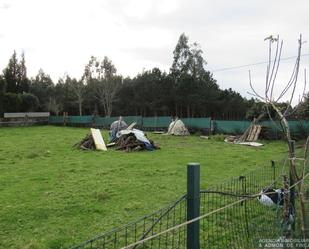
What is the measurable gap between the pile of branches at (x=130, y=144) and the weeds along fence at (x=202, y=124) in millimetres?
5372

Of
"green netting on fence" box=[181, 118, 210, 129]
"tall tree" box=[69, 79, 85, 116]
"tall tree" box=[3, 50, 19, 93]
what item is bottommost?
"green netting on fence" box=[181, 118, 210, 129]

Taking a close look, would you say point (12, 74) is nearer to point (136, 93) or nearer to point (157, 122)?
point (136, 93)

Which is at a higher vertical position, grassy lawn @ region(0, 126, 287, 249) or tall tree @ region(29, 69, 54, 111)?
tall tree @ region(29, 69, 54, 111)

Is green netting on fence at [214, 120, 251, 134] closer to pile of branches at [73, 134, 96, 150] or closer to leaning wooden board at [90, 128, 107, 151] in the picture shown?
leaning wooden board at [90, 128, 107, 151]

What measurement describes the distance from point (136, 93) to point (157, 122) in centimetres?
1397

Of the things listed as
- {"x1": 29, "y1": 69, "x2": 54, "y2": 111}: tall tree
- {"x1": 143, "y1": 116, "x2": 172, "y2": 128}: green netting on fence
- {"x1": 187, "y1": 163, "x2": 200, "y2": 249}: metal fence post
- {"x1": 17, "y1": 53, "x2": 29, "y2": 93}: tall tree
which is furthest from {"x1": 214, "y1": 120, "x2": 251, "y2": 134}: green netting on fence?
{"x1": 17, "y1": 53, "x2": 29, "y2": 93}: tall tree

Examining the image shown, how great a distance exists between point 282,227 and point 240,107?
40.5 meters

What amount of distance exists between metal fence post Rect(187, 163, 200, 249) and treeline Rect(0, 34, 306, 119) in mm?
36060

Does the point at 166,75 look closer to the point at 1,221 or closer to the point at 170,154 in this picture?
the point at 170,154

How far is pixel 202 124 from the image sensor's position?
962 inches

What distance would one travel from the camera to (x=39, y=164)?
11.0 metres

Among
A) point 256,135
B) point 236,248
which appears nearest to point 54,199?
point 236,248

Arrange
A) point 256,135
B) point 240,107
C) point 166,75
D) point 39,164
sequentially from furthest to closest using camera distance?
1. point 240,107
2. point 166,75
3. point 256,135
4. point 39,164

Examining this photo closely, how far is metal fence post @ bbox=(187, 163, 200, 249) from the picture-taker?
2334 millimetres
